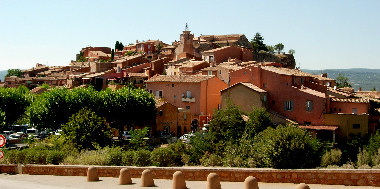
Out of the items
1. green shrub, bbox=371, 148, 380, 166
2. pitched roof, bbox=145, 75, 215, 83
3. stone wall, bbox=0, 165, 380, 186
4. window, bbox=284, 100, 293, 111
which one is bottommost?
green shrub, bbox=371, 148, 380, 166

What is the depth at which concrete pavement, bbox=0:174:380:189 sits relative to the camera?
575 inches

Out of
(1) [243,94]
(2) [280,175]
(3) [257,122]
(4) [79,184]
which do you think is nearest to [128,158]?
(4) [79,184]

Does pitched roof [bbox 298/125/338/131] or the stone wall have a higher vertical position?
the stone wall

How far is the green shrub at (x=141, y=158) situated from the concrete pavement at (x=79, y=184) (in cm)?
417

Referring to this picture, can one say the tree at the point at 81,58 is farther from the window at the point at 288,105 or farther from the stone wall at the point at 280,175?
the stone wall at the point at 280,175

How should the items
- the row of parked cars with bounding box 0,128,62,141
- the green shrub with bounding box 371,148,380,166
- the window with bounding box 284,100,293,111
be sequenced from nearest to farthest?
the green shrub with bounding box 371,148,380,166, the window with bounding box 284,100,293,111, the row of parked cars with bounding box 0,128,62,141

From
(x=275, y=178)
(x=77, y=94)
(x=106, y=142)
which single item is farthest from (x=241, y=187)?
(x=77, y=94)

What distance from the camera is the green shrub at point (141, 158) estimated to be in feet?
72.8

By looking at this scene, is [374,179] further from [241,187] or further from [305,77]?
[305,77]

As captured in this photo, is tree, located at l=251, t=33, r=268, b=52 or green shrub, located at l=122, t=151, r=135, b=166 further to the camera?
tree, located at l=251, t=33, r=268, b=52

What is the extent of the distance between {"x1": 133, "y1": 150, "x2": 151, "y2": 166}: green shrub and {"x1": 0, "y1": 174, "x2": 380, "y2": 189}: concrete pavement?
13.7 feet

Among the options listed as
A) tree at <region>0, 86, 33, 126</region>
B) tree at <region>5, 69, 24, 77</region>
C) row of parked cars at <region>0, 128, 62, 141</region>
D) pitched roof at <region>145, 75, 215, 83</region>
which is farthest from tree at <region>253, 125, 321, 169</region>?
tree at <region>5, 69, 24, 77</region>

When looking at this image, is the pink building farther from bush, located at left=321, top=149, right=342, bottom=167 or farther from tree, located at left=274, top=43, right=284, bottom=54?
tree, located at left=274, top=43, right=284, bottom=54

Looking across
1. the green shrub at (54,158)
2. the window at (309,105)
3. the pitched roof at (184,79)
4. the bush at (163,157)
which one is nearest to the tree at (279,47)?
the pitched roof at (184,79)
